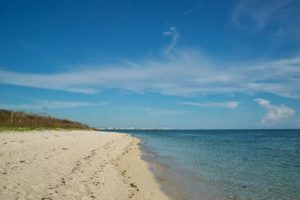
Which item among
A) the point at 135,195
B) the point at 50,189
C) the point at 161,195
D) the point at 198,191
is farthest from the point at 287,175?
the point at 50,189

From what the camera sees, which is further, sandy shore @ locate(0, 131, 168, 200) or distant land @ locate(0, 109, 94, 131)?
distant land @ locate(0, 109, 94, 131)

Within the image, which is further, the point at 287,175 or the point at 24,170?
the point at 287,175

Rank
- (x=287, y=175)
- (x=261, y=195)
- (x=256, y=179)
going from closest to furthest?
(x=261, y=195) → (x=256, y=179) → (x=287, y=175)

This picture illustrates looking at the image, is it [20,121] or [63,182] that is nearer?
[63,182]

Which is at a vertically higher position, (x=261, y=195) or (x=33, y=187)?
(x=33, y=187)

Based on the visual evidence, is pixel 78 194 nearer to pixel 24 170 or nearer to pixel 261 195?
pixel 24 170

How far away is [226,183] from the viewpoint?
51.0 feet

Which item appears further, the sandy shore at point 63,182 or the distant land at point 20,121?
the distant land at point 20,121

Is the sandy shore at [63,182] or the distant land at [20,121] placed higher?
the distant land at [20,121]

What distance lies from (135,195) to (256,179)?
9.02m

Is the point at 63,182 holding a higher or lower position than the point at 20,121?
lower

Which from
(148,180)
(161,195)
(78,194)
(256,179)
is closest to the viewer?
(78,194)

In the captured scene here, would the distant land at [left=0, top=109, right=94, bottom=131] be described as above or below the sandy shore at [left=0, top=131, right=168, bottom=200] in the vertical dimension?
above

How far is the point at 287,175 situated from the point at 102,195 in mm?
13785
